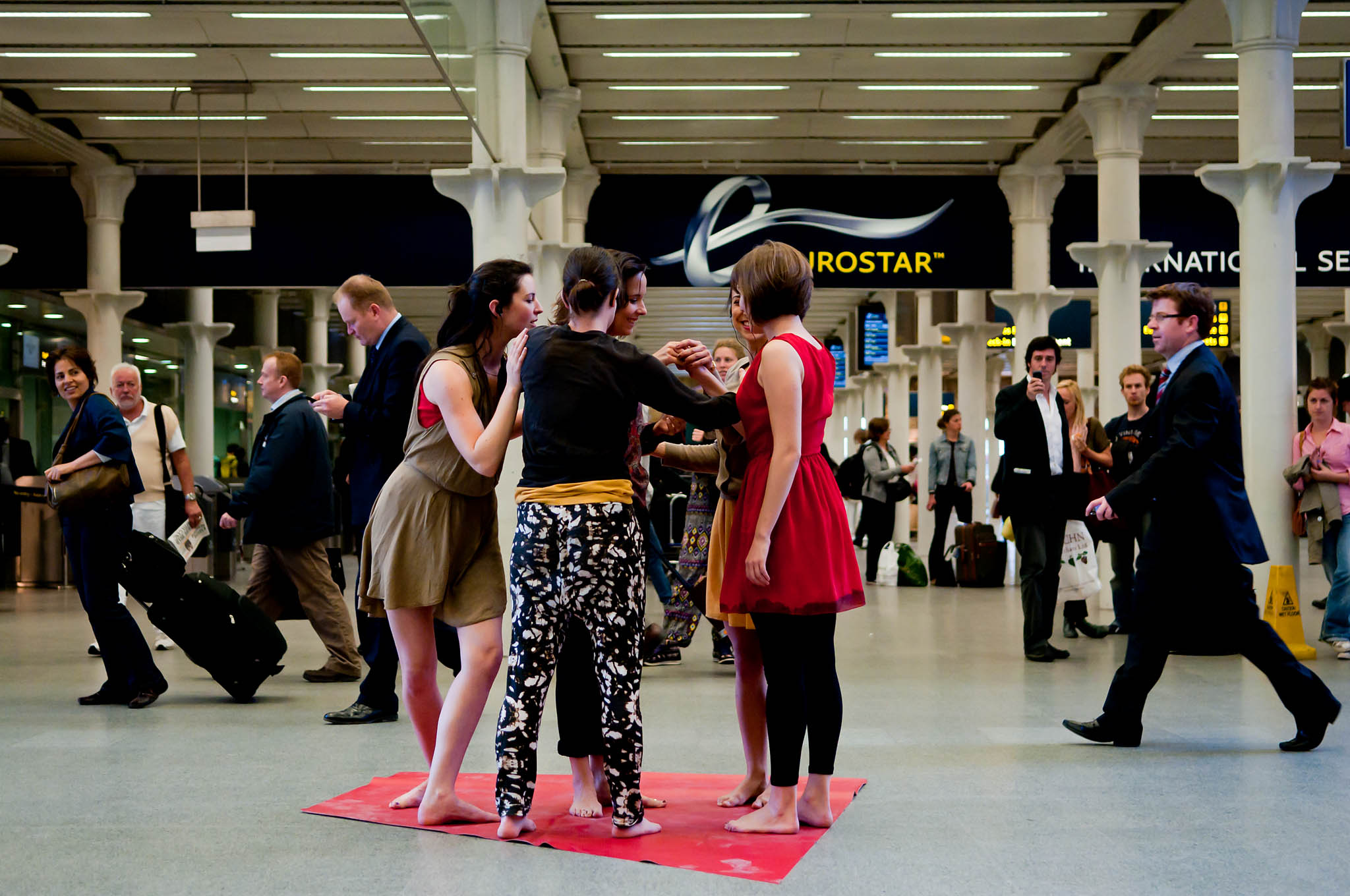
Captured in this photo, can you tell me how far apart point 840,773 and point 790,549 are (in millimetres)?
1328

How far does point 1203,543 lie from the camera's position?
17.1 ft

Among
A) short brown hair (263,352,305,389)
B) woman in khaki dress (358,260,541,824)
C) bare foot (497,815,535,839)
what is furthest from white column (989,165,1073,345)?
bare foot (497,815,535,839)

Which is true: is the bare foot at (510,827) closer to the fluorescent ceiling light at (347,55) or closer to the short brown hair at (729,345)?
the short brown hair at (729,345)

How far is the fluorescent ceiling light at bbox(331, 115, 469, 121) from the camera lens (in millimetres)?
14320

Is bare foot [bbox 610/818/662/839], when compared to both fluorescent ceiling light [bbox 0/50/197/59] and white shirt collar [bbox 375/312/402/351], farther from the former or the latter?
fluorescent ceiling light [bbox 0/50/197/59]

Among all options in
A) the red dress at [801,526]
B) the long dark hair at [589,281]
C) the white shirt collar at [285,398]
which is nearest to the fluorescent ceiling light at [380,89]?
the white shirt collar at [285,398]

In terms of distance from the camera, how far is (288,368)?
733cm

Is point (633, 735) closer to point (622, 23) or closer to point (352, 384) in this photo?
point (622, 23)

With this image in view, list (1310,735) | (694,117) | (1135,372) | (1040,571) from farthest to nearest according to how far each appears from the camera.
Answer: (694,117) → (1135,372) → (1040,571) → (1310,735)

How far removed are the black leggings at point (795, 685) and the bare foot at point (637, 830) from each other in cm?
35

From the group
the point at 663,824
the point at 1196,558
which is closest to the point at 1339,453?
the point at 1196,558

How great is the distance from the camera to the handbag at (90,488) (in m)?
6.31

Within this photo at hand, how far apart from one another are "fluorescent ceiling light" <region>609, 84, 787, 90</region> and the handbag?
7888mm

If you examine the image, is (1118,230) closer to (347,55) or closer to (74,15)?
(347,55)
